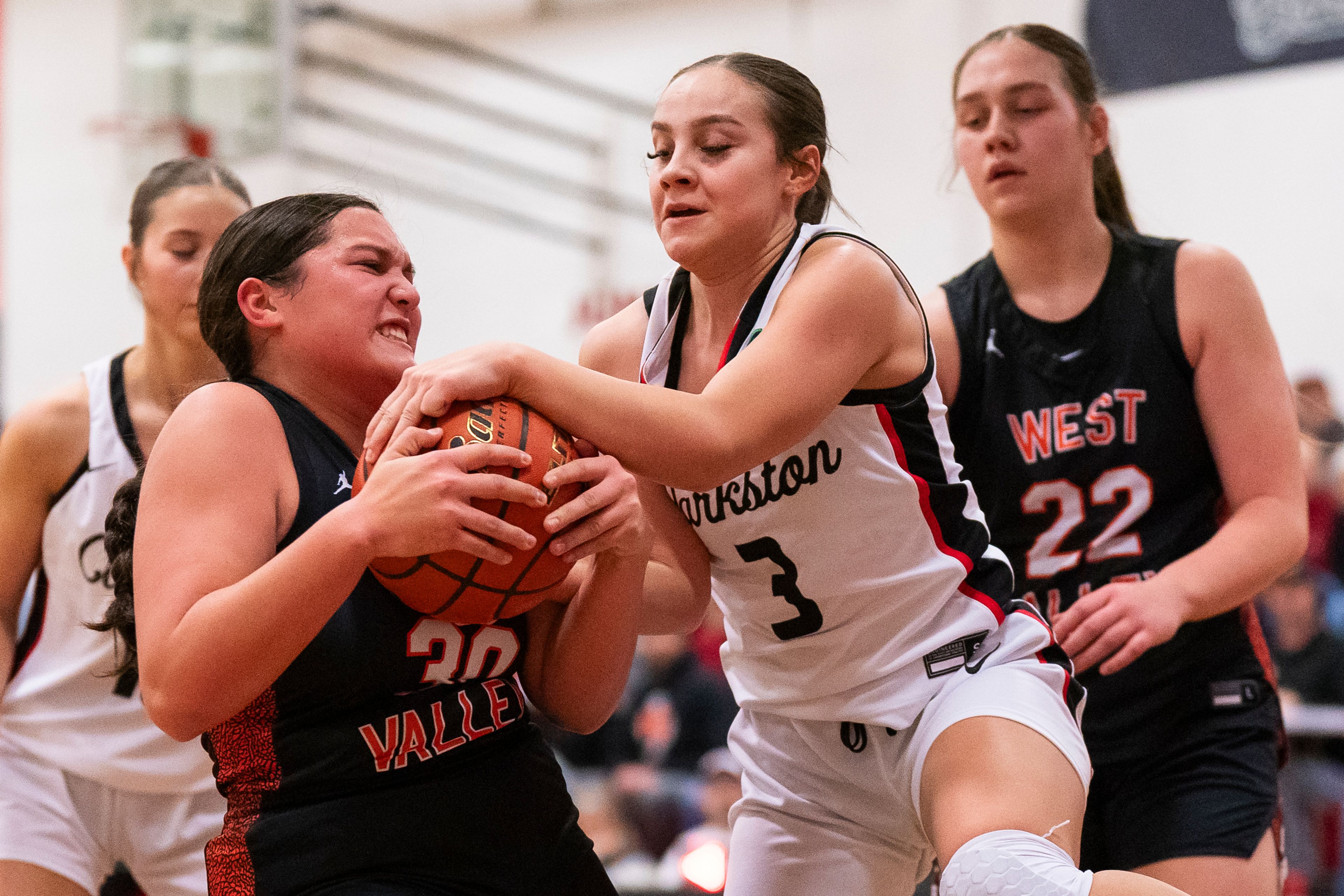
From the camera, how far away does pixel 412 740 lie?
7.25 ft

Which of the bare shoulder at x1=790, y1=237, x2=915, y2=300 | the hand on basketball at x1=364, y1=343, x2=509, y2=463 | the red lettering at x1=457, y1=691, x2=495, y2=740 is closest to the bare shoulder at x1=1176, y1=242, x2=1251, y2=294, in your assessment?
the bare shoulder at x1=790, y1=237, x2=915, y2=300

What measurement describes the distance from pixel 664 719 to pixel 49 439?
485cm

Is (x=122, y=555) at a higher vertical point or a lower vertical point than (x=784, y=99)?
lower

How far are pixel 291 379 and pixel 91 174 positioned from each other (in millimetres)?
10450

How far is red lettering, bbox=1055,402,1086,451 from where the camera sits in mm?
3102

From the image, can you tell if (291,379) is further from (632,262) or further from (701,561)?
(632,262)

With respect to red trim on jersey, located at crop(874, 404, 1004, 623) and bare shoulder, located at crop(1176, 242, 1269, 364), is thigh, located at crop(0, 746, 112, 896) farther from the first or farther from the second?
bare shoulder, located at crop(1176, 242, 1269, 364)

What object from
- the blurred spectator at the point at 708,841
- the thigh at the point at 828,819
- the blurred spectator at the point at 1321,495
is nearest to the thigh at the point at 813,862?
the thigh at the point at 828,819

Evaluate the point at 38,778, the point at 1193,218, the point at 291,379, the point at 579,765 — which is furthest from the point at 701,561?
the point at 1193,218

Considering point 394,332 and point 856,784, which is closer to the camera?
point 394,332

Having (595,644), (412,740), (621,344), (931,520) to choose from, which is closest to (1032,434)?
(931,520)

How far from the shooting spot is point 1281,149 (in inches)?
338

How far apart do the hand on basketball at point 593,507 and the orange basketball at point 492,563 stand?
0.02 m

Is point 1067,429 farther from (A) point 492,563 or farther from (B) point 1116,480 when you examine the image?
(A) point 492,563
